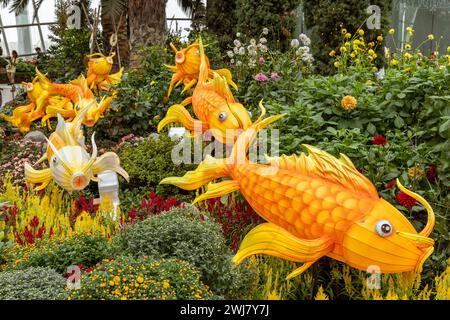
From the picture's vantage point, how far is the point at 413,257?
243 cm

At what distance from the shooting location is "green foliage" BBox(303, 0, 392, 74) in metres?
8.77

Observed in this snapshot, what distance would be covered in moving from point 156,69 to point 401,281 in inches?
219

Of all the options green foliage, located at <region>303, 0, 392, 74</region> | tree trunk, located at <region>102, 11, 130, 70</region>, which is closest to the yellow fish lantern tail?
green foliage, located at <region>303, 0, 392, 74</region>

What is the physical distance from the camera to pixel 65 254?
126 inches

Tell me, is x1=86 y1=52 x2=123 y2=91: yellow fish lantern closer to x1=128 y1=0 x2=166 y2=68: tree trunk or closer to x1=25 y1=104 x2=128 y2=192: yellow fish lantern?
x1=128 y1=0 x2=166 y2=68: tree trunk

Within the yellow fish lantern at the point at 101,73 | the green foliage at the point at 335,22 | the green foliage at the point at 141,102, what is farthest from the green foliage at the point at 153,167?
the green foliage at the point at 335,22

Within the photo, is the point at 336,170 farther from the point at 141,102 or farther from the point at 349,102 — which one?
the point at 141,102

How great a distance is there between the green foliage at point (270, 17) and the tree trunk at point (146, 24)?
88.7 inches

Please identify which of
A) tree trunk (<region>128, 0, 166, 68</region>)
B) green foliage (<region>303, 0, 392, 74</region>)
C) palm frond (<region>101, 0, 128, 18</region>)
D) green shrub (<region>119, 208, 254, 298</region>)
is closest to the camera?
green shrub (<region>119, 208, 254, 298</region>)

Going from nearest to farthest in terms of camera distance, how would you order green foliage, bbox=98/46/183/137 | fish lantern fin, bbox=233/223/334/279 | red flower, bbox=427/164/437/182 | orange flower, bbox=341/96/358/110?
1. fish lantern fin, bbox=233/223/334/279
2. red flower, bbox=427/164/437/182
3. orange flower, bbox=341/96/358/110
4. green foliage, bbox=98/46/183/137

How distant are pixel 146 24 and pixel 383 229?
7.56 meters

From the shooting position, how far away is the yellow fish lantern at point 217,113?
4199mm

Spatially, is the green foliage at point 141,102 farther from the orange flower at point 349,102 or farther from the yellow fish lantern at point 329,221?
the yellow fish lantern at point 329,221

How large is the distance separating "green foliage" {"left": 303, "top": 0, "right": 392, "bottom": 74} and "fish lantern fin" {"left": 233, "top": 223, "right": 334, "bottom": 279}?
6.50 m
